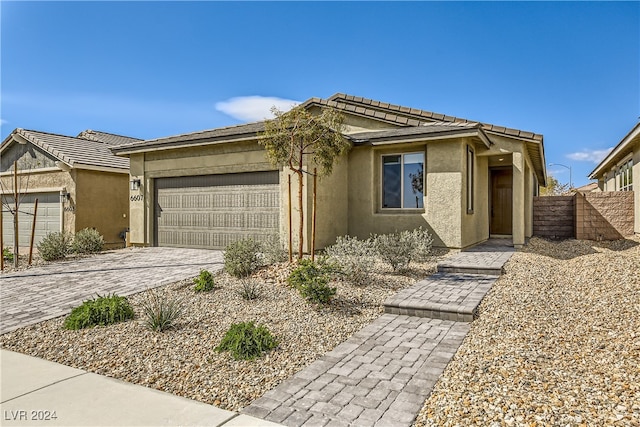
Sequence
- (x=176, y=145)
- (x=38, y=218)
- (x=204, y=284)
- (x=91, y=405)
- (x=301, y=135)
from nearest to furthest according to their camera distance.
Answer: (x=91, y=405) < (x=204, y=284) < (x=301, y=135) < (x=176, y=145) < (x=38, y=218)

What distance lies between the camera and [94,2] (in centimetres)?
909

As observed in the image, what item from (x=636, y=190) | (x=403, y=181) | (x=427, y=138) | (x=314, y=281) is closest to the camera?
(x=314, y=281)

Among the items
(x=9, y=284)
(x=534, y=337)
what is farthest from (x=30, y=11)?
(x=534, y=337)

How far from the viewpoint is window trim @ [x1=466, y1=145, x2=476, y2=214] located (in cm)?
1180

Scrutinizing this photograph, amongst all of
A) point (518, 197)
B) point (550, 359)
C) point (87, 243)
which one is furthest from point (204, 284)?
point (518, 197)

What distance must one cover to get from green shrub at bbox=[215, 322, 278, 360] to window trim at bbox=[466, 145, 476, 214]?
358 inches

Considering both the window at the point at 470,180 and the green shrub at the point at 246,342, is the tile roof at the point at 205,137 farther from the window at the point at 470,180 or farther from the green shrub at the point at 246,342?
the green shrub at the point at 246,342

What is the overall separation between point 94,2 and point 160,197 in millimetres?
6669

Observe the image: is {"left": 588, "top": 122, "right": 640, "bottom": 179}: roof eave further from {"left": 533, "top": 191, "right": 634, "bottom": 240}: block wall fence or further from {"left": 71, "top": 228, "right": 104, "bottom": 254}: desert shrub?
{"left": 71, "top": 228, "right": 104, "bottom": 254}: desert shrub

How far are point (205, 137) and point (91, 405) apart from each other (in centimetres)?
1012

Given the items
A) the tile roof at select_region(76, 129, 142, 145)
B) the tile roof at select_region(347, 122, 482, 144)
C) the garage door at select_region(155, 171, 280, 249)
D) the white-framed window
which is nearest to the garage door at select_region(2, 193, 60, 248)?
the garage door at select_region(155, 171, 280, 249)

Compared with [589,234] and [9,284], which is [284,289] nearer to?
[9,284]

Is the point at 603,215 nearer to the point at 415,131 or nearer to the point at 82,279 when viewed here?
the point at 415,131

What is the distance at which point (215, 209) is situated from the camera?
12703 millimetres
